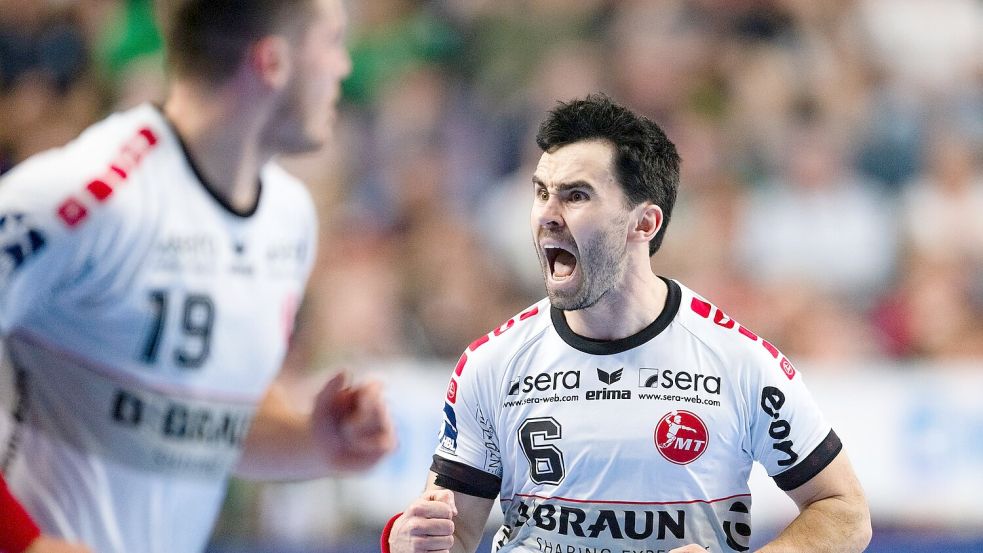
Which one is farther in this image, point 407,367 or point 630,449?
point 407,367

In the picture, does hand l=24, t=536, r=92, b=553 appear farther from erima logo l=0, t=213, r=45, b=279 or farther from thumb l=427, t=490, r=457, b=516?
thumb l=427, t=490, r=457, b=516

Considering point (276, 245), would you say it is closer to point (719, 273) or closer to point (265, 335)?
point (265, 335)

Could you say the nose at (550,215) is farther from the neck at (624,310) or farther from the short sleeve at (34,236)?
the short sleeve at (34,236)

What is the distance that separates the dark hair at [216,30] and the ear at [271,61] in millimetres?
21

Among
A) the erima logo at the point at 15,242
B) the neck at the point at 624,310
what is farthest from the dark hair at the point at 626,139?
the erima logo at the point at 15,242

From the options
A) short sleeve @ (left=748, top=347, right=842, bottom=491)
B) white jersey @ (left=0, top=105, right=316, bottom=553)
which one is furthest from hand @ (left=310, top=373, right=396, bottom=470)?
short sleeve @ (left=748, top=347, right=842, bottom=491)

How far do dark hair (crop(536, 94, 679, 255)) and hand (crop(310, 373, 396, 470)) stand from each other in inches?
41.5

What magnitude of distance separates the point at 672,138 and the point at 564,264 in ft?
21.0

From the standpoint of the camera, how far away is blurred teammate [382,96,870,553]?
4.10 metres

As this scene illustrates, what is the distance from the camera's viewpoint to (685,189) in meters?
10.2

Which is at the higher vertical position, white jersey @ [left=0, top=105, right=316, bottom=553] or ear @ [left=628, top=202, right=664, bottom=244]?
ear @ [left=628, top=202, right=664, bottom=244]

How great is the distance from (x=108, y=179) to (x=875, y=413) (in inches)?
270

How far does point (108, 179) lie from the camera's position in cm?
325

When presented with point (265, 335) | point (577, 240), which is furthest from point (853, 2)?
point (265, 335)
